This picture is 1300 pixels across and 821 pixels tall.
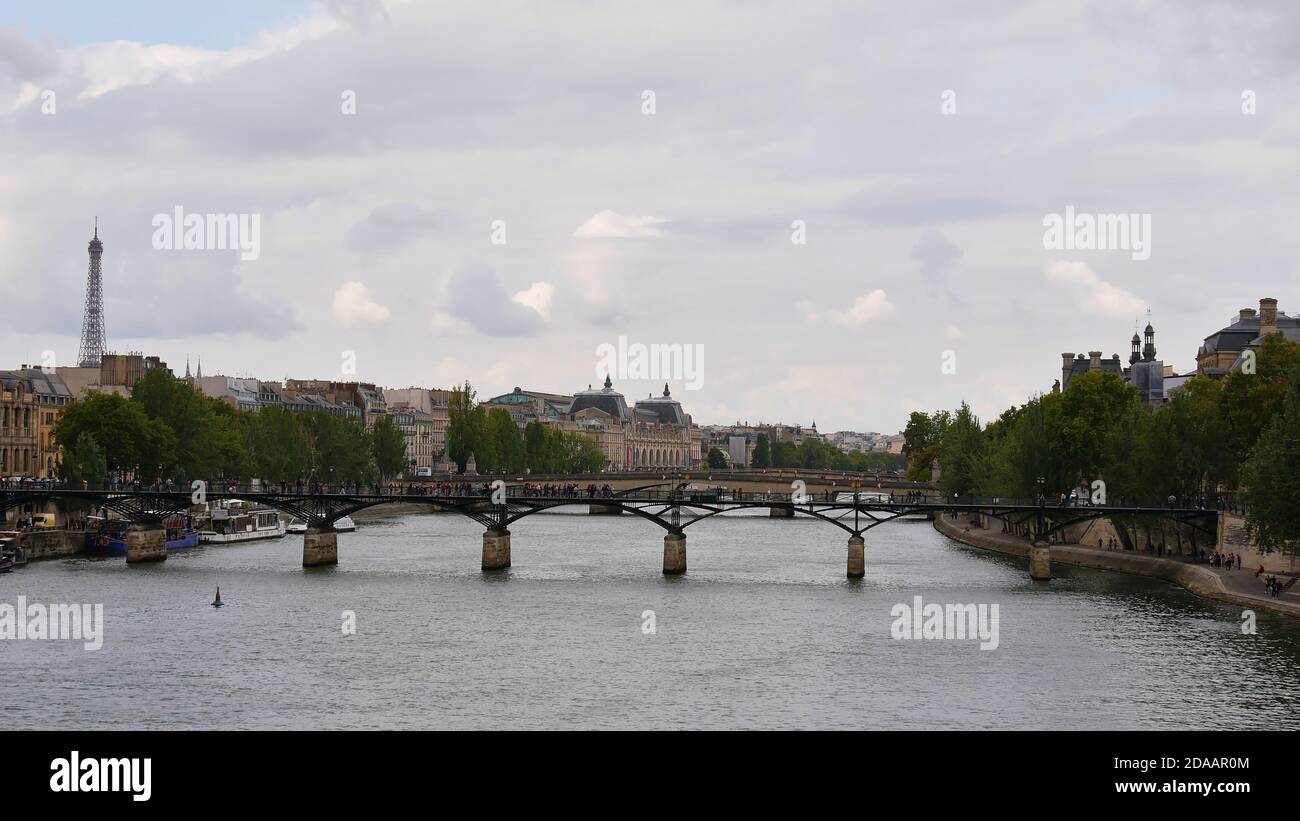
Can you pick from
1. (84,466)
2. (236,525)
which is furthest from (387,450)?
(84,466)

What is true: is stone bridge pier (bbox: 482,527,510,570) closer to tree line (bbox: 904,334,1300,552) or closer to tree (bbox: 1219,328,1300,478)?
tree line (bbox: 904,334,1300,552)

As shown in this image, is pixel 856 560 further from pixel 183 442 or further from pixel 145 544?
pixel 183 442

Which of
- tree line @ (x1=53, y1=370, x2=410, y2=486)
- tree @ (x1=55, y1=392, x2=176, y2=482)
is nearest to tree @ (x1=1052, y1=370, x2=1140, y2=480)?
tree line @ (x1=53, y1=370, x2=410, y2=486)

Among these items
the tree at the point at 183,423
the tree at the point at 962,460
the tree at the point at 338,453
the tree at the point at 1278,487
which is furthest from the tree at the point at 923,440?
the tree at the point at 1278,487

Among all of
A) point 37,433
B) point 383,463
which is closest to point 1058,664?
point 37,433

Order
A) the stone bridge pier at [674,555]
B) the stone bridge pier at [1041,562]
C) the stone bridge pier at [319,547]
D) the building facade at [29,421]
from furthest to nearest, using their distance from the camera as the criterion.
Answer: the building facade at [29,421], the stone bridge pier at [319,547], the stone bridge pier at [674,555], the stone bridge pier at [1041,562]

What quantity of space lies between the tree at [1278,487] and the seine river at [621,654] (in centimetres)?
378

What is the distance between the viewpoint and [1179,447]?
8300 centimetres

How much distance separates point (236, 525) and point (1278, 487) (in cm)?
7022

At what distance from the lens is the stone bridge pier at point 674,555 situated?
81.2 metres

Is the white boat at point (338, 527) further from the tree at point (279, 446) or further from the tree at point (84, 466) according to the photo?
the tree at point (84, 466)

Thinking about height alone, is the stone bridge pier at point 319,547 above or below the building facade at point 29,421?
below
